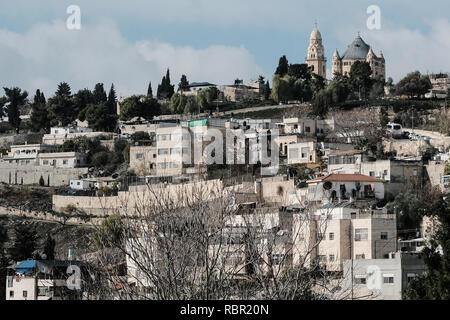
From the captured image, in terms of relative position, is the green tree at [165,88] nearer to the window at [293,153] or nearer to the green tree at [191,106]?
the green tree at [191,106]

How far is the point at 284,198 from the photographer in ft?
197

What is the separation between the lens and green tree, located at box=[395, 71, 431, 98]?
93812 millimetres

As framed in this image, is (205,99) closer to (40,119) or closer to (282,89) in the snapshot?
(282,89)

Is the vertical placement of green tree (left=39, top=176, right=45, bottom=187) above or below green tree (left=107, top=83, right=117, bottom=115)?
below

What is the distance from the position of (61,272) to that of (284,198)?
59.9 feet

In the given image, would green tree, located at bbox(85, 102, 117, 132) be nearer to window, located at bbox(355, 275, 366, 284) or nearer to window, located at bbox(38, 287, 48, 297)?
window, located at bbox(38, 287, 48, 297)

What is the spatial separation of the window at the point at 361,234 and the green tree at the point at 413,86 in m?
48.9

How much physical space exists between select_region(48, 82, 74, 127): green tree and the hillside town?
12 cm

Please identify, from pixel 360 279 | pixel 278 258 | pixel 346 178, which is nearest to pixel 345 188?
pixel 346 178

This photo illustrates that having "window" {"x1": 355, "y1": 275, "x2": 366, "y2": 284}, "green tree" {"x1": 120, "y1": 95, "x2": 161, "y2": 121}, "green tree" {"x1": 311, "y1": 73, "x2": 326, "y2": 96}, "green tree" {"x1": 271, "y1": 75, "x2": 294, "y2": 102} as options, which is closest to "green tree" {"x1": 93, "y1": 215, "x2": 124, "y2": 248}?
"window" {"x1": 355, "y1": 275, "x2": 366, "y2": 284}

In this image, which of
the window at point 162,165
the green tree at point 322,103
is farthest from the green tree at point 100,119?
the window at point 162,165

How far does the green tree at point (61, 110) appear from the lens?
97.9m
